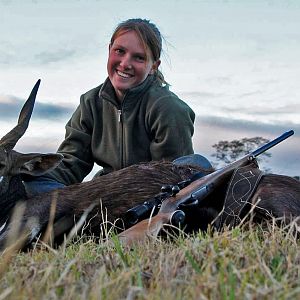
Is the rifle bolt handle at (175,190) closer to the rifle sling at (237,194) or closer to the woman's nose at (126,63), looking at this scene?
the rifle sling at (237,194)

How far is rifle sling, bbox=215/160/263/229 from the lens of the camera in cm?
509

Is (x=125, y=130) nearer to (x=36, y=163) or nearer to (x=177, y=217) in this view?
(x=36, y=163)

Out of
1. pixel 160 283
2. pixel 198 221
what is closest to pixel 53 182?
pixel 198 221

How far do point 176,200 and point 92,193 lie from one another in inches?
42.7

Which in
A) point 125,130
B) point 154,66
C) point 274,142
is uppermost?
point 154,66

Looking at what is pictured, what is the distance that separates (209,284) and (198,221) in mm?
3118

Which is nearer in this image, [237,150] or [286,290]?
[286,290]

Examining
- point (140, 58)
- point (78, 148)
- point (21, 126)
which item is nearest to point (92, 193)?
point (21, 126)

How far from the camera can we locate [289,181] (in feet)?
18.0

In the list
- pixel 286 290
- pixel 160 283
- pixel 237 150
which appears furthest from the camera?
pixel 237 150

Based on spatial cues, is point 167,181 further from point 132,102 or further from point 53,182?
point 132,102

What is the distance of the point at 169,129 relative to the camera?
278 inches

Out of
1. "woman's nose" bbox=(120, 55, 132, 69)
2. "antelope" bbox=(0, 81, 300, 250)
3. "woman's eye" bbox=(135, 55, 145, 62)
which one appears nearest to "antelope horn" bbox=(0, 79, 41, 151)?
"antelope" bbox=(0, 81, 300, 250)

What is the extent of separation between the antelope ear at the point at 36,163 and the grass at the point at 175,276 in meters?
2.68
